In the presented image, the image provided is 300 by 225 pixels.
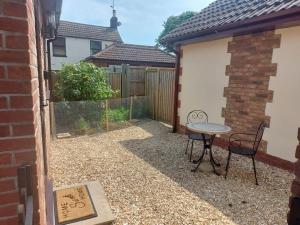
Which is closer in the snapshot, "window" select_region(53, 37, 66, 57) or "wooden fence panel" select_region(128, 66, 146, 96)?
"wooden fence panel" select_region(128, 66, 146, 96)

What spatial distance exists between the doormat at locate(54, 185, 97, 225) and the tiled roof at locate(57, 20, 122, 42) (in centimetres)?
1673

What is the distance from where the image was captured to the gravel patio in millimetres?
2943

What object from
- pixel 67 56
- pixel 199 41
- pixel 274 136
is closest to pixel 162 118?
pixel 199 41

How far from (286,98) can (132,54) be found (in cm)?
1267

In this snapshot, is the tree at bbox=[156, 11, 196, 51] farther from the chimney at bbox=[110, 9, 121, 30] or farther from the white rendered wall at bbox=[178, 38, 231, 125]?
the white rendered wall at bbox=[178, 38, 231, 125]

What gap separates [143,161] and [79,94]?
393 centimetres

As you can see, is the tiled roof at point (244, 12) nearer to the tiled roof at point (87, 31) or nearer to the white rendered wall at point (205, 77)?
the white rendered wall at point (205, 77)

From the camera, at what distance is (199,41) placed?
6.11 metres

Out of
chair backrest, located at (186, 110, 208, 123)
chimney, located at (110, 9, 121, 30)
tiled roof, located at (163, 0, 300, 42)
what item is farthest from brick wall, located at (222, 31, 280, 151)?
chimney, located at (110, 9, 121, 30)

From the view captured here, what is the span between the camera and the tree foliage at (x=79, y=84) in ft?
25.1

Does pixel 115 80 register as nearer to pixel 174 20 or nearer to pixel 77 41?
pixel 77 41

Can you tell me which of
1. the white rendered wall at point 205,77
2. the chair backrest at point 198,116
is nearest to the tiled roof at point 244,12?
the white rendered wall at point 205,77

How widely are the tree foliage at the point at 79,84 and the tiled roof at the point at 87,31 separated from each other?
1107cm

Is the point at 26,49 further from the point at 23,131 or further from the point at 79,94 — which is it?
the point at 79,94
